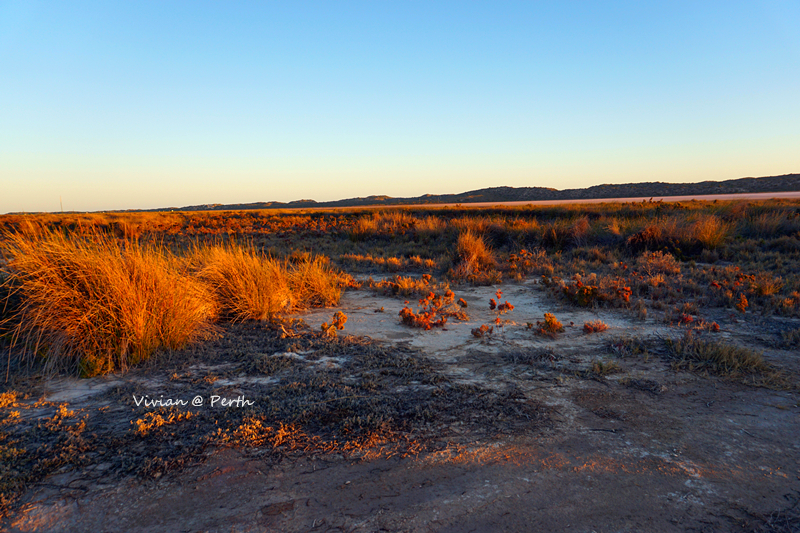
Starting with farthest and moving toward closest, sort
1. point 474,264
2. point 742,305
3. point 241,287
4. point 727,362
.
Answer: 1. point 474,264
2. point 241,287
3. point 742,305
4. point 727,362

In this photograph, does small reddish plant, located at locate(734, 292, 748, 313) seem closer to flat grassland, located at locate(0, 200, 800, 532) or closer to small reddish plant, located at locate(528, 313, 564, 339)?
flat grassland, located at locate(0, 200, 800, 532)

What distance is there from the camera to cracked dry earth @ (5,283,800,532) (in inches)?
88.1

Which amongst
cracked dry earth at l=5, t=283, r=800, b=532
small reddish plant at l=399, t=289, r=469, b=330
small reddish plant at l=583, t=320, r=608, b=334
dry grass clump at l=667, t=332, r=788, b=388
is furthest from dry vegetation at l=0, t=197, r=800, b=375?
small reddish plant at l=399, t=289, r=469, b=330

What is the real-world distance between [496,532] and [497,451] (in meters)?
0.72

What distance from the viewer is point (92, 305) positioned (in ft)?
14.2

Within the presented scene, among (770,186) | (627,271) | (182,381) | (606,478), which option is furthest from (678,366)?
(770,186)

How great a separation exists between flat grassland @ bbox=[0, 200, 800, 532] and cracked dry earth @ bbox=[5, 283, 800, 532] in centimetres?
1

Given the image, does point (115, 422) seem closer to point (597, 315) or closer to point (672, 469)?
point (672, 469)

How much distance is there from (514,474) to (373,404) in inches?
50.8

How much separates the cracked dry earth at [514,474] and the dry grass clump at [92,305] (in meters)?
0.40

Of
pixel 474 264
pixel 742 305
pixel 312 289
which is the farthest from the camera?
pixel 474 264

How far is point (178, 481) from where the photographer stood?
256 centimetres

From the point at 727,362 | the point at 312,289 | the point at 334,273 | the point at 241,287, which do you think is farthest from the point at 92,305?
the point at 727,362

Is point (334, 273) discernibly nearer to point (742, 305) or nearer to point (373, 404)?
point (373, 404)
